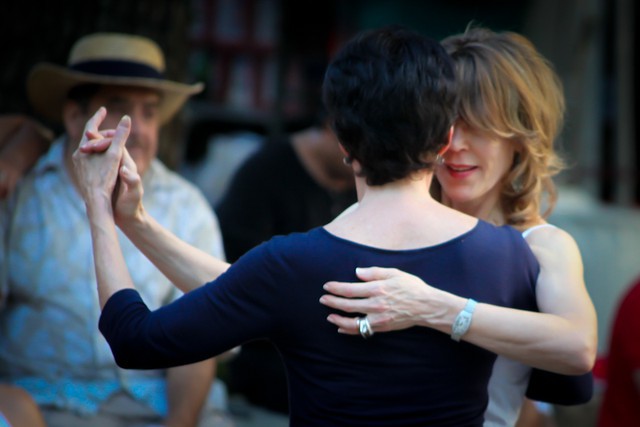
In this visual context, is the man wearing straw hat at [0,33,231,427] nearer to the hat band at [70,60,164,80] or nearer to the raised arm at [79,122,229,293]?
the hat band at [70,60,164,80]

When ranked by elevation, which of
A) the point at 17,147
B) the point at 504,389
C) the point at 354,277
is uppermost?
the point at 354,277

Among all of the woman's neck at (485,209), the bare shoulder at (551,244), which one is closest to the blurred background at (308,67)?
the woman's neck at (485,209)

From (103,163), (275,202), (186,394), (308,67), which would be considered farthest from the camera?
(308,67)

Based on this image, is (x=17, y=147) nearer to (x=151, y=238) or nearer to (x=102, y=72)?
(x=102, y=72)

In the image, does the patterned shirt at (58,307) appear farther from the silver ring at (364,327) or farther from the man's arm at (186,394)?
the silver ring at (364,327)

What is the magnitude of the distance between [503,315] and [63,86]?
2131mm

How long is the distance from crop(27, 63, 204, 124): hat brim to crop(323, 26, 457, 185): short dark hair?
166cm

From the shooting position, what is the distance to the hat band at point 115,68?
3.44m

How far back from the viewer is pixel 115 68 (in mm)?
3447

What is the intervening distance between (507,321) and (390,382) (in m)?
0.25

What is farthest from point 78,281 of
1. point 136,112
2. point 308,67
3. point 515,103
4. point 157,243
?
point 308,67

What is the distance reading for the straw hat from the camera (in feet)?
11.2

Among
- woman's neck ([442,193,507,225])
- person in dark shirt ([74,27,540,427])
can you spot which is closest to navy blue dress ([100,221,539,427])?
person in dark shirt ([74,27,540,427])

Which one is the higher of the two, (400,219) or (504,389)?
(400,219)
